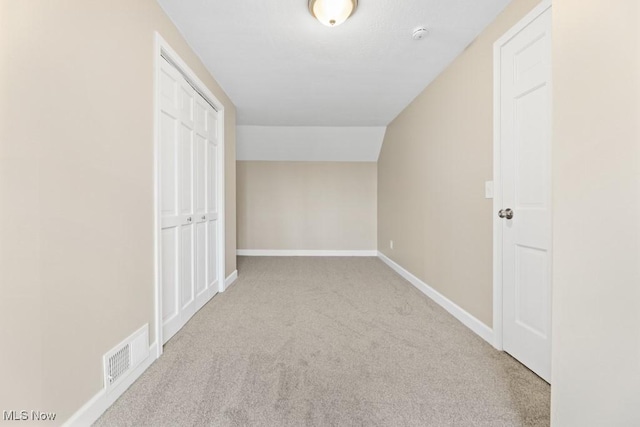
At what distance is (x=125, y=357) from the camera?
1.42m

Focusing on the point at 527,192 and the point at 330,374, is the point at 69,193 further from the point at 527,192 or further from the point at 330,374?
the point at 527,192

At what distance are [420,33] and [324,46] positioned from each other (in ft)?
2.37

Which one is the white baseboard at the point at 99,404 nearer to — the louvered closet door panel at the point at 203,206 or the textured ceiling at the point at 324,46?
the louvered closet door panel at the point at 203,206

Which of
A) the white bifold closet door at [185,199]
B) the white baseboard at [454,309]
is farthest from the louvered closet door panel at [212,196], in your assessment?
the white baseboard at [454,309]

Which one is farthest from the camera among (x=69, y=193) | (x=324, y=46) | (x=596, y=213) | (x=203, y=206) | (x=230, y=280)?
(x=230, y=280)

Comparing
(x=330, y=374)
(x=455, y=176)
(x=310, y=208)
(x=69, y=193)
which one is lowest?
(x=330, y=374)

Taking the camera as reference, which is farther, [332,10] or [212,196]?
[212,196]

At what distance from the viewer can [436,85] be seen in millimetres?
2756

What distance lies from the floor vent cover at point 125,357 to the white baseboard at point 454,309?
86.8 inches

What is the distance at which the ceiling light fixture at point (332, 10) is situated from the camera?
1676 millimetres

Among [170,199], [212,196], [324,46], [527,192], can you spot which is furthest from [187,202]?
[527,192]

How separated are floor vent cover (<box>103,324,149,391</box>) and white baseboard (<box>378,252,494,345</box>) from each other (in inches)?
86.8

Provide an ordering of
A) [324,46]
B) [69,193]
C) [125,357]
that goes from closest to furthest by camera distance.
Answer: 1. [69,193]
2. [125,357]
3. [324,46]

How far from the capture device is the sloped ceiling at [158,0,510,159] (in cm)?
179
